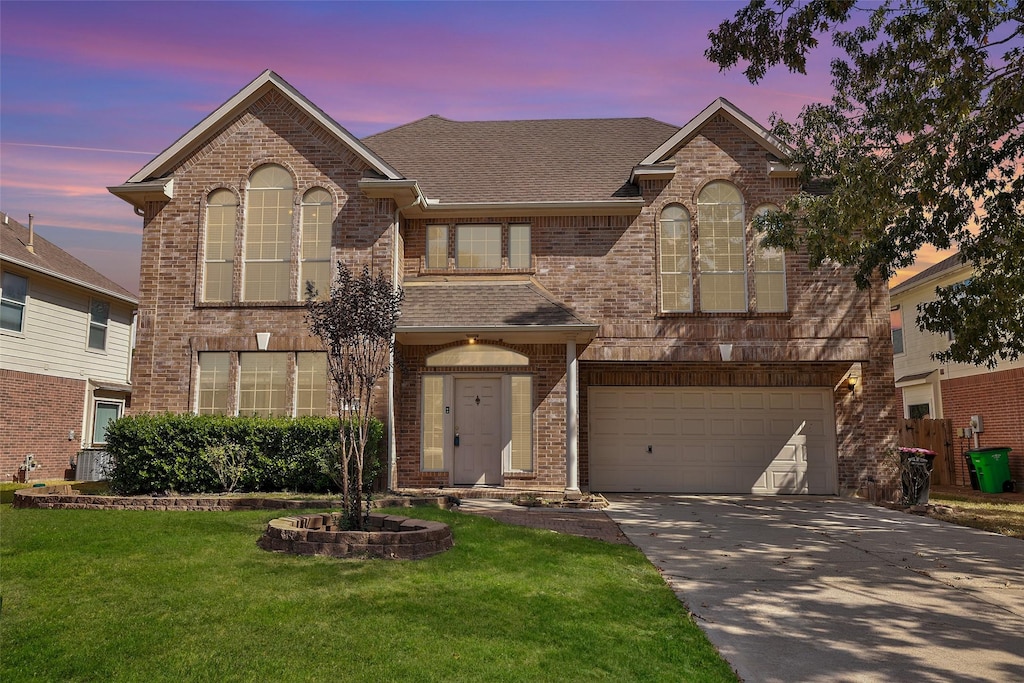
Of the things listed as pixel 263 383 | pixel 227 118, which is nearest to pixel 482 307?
pixel 263 383

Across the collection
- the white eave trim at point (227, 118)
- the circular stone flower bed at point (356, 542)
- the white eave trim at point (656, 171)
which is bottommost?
the circular stone flower bed at point (356, 542)

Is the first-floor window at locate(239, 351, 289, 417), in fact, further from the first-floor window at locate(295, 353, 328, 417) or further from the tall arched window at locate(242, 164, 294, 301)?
Result: the tall arched window at locate(242, 164, 294, 301)

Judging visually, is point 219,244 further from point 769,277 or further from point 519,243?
point 769,277

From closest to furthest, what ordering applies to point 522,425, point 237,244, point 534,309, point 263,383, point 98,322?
point 534,309
point 263,383
point 522,425
point 237,244
point 98,322

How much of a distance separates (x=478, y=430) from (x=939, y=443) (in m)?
15.1

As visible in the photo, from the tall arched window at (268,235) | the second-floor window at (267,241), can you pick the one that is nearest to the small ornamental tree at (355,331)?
the second-floor window at (267,241)

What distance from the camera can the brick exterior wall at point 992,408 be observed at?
19297mm

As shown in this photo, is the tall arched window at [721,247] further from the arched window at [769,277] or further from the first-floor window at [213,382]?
the first-floor window at [213,382]

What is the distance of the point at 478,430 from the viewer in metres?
15.2

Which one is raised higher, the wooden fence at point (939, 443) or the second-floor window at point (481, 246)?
the second-floor window at point (481, 246)

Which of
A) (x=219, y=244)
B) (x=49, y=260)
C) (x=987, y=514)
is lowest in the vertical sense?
(x=987, y=514)

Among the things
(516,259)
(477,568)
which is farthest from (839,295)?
(477,568)

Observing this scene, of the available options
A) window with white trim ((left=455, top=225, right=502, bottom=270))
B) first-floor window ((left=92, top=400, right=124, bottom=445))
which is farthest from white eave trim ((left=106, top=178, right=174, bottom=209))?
first-floor window ((left=92, top=400, right=124, bottom=445))

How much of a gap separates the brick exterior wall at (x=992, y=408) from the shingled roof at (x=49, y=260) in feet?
87.1
